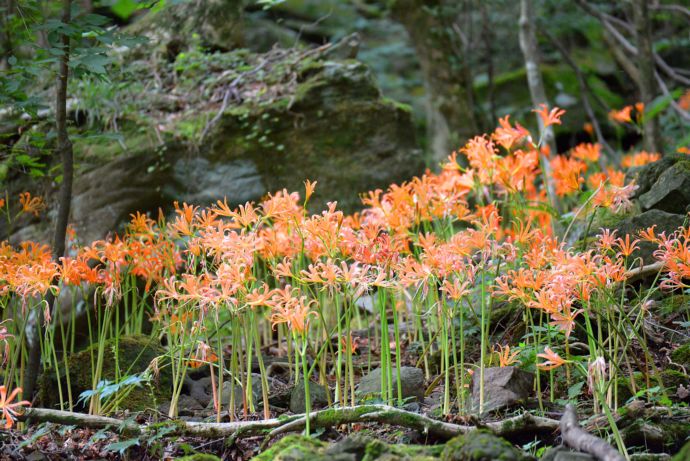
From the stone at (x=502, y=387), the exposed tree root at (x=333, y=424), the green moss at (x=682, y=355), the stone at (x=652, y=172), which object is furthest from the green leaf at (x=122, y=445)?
the stone at (x=652, y=172)

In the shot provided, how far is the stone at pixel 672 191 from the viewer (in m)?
3.83

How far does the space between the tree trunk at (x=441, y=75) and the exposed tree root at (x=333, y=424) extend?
5.72m

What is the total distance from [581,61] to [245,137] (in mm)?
8295

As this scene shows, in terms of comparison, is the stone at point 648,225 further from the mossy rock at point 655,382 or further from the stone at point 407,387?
the stone at point 407,387

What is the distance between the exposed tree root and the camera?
94.9 inches

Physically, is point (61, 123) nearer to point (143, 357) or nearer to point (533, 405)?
point (143, 357)

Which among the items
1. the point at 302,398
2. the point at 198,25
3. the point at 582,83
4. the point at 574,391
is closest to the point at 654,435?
the point at 574,391

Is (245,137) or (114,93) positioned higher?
(114,93)

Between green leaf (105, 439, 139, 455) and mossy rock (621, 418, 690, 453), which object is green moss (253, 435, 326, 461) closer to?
green leaf (105, 439, 139, 455)

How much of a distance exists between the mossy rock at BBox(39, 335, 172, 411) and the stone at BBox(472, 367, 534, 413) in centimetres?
158

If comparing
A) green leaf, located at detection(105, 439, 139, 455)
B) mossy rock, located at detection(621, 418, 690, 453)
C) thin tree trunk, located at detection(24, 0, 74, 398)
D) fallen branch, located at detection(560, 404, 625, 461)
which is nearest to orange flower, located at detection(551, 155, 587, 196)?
mossy rock, located at detection(621, 418, 690, 453)

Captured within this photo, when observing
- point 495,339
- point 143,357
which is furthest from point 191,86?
point 495,339

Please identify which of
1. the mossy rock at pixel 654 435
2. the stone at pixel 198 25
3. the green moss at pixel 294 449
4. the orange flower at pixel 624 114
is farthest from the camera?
the stone at pixel 198 25

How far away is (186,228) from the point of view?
294cm
